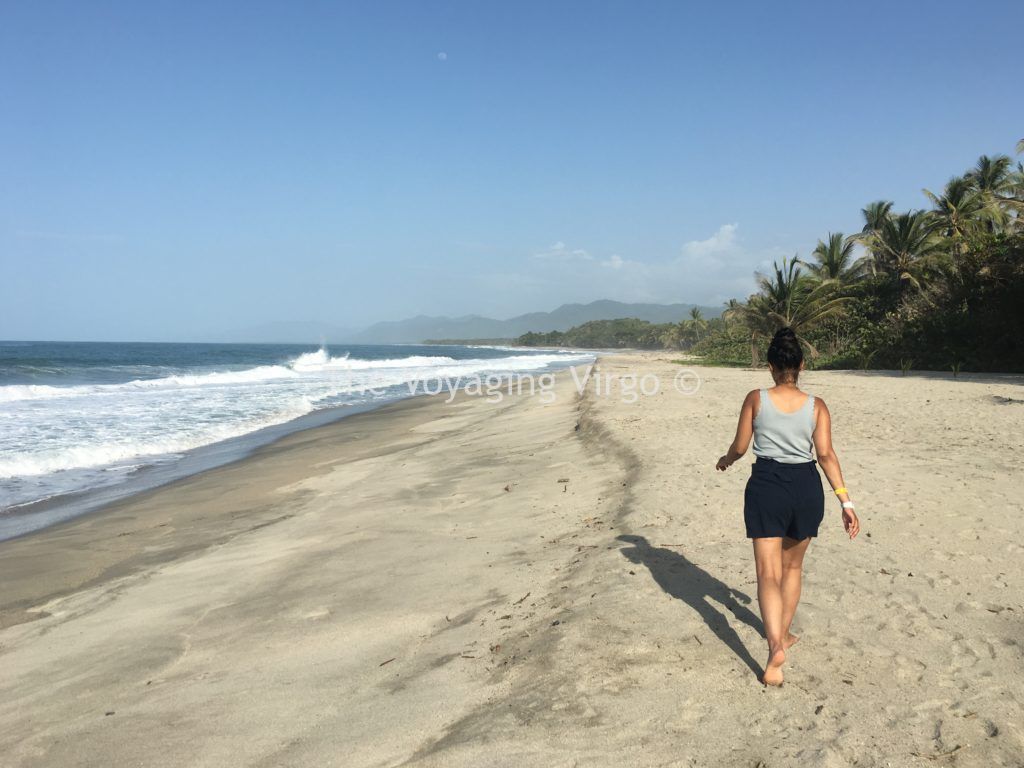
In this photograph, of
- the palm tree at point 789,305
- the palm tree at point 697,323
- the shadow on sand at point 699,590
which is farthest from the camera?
the palm tree at point 697,323

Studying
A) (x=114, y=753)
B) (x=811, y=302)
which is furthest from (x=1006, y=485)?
(x=811, y=302)

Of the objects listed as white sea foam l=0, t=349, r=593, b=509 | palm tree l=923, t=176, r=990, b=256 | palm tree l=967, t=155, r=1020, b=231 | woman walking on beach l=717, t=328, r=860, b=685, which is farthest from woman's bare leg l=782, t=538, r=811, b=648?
palm tree l=967, t=155, r=1020, b=231

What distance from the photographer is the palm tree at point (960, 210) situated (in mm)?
30734

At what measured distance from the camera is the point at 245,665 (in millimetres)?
3758

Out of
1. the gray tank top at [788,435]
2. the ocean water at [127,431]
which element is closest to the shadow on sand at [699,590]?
the gray tank top at [788,435]

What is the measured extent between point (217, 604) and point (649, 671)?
332cm

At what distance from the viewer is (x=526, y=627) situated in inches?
149

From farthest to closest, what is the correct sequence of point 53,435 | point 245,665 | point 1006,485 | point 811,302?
1. point 811,302
2. point 53,435
3. point 1006,485
4. point 245,665

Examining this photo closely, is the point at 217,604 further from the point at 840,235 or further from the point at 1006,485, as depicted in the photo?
the point at 840,235

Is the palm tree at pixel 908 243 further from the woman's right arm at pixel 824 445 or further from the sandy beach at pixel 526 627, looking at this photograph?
the woman's right arm at pixel 824 445

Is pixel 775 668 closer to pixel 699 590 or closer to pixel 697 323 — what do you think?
pixel 699 590

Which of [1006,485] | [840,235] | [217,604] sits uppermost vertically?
[840,235]

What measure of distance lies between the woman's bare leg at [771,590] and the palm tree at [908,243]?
3192cm

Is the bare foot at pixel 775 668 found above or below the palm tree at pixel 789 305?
below
